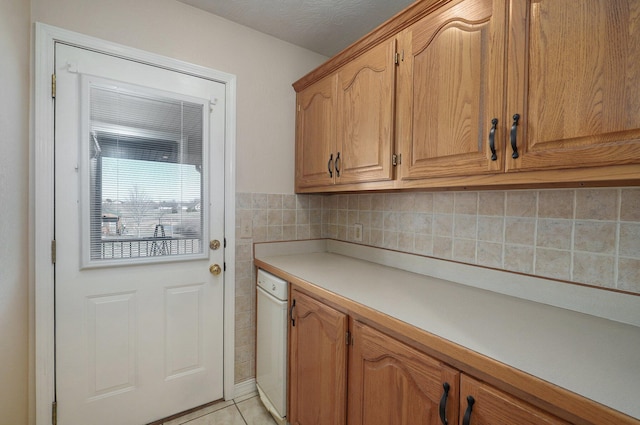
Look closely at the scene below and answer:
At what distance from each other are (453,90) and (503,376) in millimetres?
939

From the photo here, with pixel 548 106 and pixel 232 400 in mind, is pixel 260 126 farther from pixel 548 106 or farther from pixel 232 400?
pixel 232 400

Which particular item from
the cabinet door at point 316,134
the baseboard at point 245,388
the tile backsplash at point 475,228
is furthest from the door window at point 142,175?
the baseboard at point 245,388

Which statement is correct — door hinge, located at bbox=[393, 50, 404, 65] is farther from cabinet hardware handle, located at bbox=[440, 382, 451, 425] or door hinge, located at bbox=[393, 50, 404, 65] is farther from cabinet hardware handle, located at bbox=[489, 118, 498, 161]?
cabinet hardware handle, located at bbox=[440, 382, 451, 425]

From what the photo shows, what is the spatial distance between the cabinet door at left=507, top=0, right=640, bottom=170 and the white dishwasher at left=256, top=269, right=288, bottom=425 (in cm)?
128

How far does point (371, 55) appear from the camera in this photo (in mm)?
1416

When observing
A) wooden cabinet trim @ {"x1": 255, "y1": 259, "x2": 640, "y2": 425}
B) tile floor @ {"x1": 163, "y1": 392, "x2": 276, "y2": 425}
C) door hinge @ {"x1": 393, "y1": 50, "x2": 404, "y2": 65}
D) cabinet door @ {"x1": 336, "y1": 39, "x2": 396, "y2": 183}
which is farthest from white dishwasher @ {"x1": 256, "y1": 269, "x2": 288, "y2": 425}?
door hinge @ {"x1": 393, "y1": 50, "x2": 404, "y2": 65}

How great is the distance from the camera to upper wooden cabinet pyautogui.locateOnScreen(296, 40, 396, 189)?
1.34 m

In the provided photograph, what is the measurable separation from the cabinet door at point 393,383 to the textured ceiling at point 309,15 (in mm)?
1696

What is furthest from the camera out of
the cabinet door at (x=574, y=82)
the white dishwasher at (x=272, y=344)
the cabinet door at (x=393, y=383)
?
the white dishwasher at (x=272, y=344)

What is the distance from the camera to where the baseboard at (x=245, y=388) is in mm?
1887

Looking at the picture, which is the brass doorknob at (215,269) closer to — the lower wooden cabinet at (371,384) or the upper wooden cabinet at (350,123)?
the lower wooden cabinet at (371,384)

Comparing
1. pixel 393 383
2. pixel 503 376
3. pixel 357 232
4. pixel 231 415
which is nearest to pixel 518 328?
pixel 503 376

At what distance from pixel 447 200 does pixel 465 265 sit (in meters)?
0.34

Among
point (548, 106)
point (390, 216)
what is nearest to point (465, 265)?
point (390, 216)
